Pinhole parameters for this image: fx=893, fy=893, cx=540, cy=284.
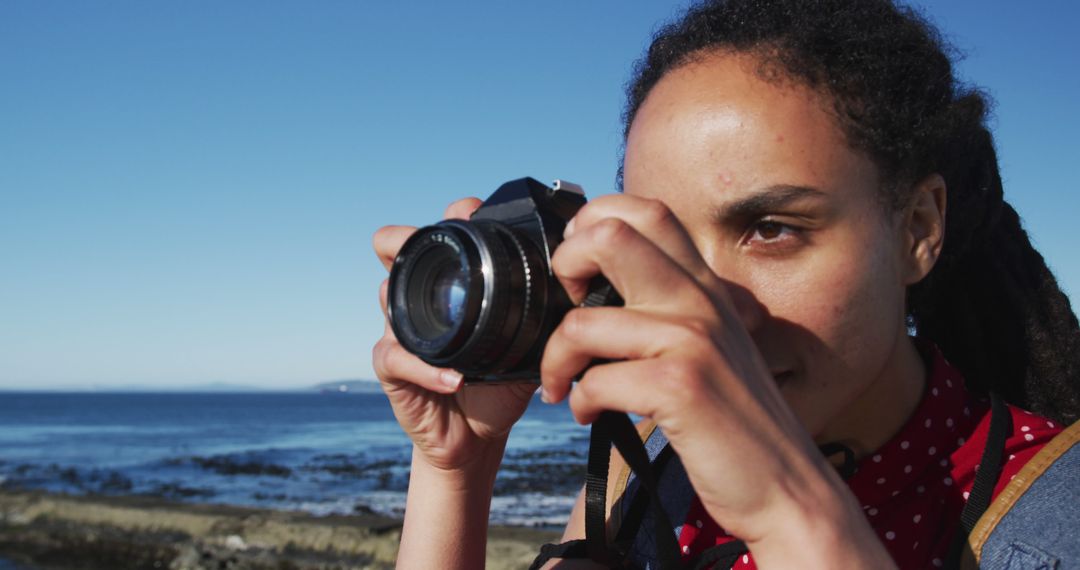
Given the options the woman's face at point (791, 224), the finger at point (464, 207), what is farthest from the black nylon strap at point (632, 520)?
the finger at point (464, 207)

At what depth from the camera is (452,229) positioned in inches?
54.6

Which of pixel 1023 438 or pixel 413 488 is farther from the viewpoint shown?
pixel 413 488

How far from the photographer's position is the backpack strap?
1.27m

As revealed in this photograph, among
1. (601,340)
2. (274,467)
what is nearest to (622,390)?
(601,340)

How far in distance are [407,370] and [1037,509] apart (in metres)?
1.06

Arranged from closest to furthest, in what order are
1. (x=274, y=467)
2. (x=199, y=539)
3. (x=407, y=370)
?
(x=407, y=370)
(x=199, y=539)
(x=274, y=467)

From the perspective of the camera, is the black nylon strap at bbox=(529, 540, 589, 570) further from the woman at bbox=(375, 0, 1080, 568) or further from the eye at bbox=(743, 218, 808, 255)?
the eye at bbox=(743, 218, 808, 255)

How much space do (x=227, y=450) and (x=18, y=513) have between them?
2381cm

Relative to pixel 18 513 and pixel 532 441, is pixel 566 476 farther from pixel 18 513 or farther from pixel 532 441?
pixel 532 441

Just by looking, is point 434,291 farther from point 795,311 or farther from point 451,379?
point 795,311

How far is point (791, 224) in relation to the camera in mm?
1373

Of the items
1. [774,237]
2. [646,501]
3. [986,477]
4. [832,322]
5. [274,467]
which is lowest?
A: [274,467]

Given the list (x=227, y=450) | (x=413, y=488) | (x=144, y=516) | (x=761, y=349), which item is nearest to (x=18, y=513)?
(x=144, y=516)

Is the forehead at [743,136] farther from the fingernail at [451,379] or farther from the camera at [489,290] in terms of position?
the fingernail at [451,379]
